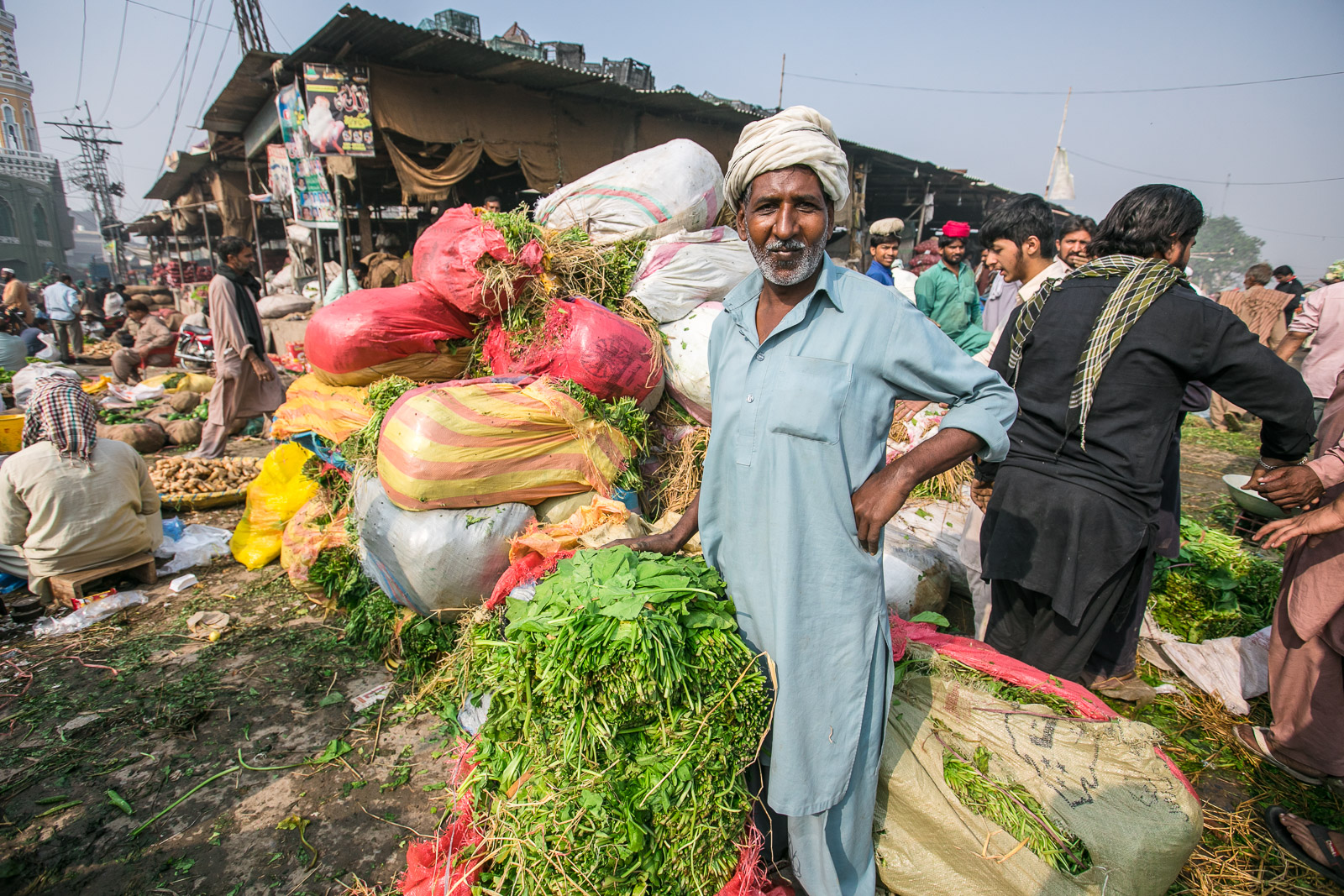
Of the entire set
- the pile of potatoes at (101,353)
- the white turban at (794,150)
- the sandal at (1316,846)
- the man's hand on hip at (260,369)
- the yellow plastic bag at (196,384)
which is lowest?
the pile of potatoes at (101,353)

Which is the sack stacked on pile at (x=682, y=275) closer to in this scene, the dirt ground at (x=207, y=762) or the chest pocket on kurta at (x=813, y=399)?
the chest pocket on kurta at (x=813, y=399)

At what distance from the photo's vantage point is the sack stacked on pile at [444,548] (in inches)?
99.6

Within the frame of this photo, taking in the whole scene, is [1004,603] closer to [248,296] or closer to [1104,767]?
[1104,767]

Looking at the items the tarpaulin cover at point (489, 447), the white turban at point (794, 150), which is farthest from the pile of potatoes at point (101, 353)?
the white turban at point (794, 150)

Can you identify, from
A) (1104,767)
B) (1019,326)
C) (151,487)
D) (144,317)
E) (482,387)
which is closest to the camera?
(1104,767)

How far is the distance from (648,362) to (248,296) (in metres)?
4.53

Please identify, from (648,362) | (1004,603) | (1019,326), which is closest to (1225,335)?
(1019,326)

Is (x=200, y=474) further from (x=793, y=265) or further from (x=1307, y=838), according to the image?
(x=1307, y=838)

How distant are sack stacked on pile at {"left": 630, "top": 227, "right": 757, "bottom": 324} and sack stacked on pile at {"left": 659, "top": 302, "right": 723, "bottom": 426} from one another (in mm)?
83

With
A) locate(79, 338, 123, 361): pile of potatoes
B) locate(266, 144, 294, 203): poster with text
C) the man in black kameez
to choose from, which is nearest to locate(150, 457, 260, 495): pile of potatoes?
locate(266, 144, 294, 203): poster with text

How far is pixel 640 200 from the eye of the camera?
3.88 meters

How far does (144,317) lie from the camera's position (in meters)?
10.7

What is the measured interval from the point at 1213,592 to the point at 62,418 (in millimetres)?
6517

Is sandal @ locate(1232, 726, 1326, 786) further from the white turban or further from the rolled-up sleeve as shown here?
the white turban
